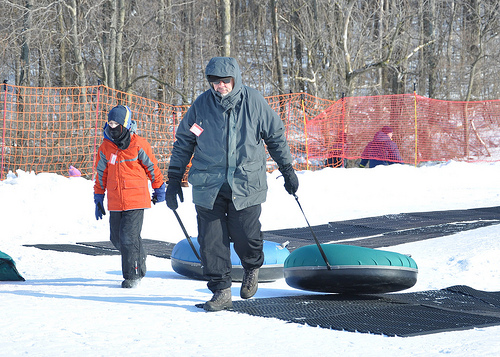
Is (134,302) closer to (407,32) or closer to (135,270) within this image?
(135,270)

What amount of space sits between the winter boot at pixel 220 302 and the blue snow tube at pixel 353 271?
2.18 ft

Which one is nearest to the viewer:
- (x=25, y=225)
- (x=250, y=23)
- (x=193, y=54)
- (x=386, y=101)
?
(x=25, y=225)

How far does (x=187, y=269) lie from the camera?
229 inches

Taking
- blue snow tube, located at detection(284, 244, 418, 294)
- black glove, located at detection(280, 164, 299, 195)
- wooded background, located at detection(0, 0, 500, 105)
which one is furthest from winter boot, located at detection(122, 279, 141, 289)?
wooded background, located at detection(0, 0, 500, 105)

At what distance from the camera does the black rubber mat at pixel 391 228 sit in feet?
25.6

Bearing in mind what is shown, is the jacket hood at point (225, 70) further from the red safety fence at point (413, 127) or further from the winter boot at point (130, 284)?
the red safety fence at point (413, 127)

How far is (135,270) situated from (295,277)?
1368mm

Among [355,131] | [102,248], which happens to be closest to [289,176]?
[102,248]

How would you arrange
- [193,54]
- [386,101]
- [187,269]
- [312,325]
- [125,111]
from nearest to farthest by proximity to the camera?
[312,325], [125,111], [187,269], [386,101], [193,54]

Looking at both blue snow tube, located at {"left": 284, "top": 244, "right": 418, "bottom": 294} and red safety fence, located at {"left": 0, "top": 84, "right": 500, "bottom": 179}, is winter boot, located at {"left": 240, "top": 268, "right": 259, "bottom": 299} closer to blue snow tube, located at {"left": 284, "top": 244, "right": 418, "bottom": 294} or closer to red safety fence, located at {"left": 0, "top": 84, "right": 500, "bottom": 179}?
blue snow tube, located at {"left": 284, "top": 244, "right": 418, "bottom": 294}

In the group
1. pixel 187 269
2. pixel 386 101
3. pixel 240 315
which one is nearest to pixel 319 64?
pixel 386 101

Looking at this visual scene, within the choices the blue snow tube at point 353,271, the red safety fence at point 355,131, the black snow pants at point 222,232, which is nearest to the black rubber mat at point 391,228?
the blue snow tube at point 353,271

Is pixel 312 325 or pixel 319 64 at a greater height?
pixel 319 64

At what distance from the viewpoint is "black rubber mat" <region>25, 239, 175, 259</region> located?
7594mm
